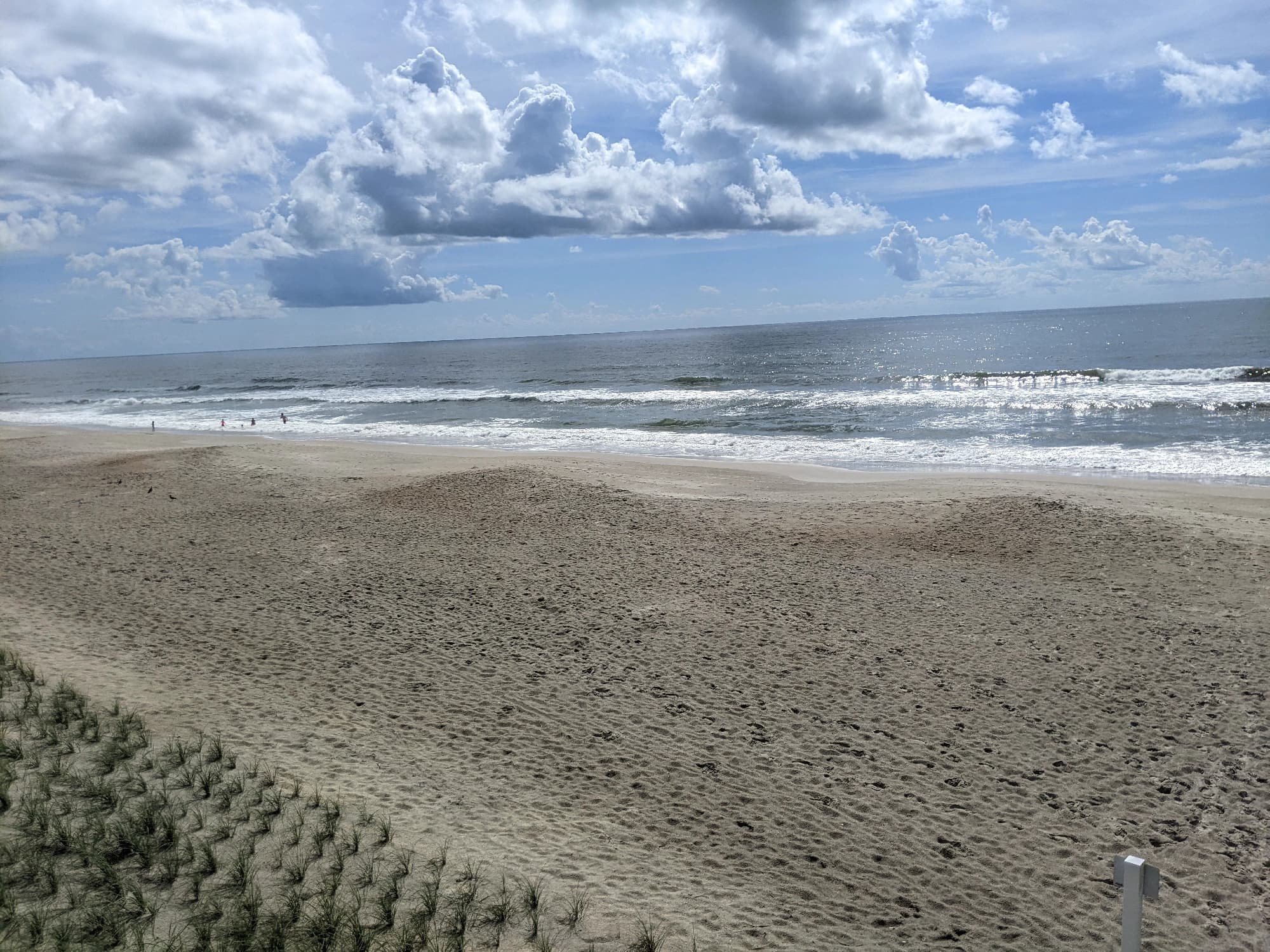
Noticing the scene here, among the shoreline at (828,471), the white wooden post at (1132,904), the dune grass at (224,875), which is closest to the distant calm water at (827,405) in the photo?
the shoreline at (828,471)

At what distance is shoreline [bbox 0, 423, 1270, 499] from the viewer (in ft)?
59.0

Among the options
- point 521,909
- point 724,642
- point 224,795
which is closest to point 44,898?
point 224,795

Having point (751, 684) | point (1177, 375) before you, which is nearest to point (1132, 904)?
point (751, 684)

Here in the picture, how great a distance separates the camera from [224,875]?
4.88 meters

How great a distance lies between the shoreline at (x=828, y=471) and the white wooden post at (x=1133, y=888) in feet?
50.8

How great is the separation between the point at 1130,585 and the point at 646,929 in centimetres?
817

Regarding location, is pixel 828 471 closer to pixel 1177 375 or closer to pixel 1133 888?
pixel 1133 888

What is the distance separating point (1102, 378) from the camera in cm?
4500

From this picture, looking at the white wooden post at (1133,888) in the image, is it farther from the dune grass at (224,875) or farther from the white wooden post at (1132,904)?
the dune grass at (224,875)

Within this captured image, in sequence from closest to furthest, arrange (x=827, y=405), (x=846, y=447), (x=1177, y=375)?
1. (x=846, y=447)
2. (x=827, y=405)
3. (x=1177, y=375)

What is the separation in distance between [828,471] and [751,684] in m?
14.4

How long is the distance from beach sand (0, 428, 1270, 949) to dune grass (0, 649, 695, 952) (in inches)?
11.4

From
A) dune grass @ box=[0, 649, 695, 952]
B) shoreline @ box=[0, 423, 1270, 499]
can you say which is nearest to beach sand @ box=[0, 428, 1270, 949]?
dune grass @ box=[0, 649, 695, 952]

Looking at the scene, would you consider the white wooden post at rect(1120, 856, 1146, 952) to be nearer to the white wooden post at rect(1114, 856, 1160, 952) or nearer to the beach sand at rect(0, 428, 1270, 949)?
the white wooden post at rect(1114, 856, 1160, 952)
